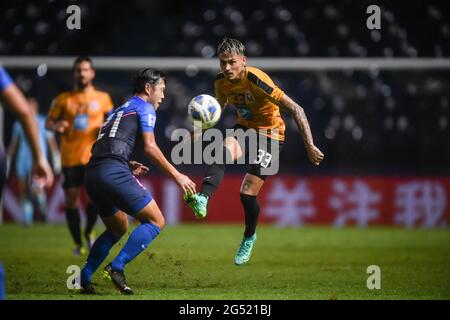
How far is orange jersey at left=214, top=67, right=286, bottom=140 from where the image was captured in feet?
27.8

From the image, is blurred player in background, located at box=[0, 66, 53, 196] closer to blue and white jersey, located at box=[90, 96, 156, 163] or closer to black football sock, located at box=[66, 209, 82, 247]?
blue and white jersey, located at box=[90, 96, 156, 163]

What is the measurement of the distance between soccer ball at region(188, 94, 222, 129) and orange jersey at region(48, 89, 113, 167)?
2.99 meters

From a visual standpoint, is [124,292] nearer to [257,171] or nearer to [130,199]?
[130,199]

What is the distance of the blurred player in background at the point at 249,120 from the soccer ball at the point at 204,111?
1.11ft

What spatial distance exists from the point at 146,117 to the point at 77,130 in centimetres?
417

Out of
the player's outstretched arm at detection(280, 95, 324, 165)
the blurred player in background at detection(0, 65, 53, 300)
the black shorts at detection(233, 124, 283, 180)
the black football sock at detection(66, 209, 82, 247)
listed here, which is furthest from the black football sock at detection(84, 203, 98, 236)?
the blurred player in background at detection(0, 65, 53, 300)

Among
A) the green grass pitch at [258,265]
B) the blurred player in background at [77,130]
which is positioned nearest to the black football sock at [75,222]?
the blurred player in background at [77,130]

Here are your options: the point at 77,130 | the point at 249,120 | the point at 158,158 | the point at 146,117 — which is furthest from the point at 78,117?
the point at 158,158

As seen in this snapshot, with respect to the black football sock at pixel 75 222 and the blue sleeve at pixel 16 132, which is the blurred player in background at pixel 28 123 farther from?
the blue sleeve at pixel 16 132

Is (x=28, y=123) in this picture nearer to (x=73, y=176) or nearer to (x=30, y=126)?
(x=30, y=126)

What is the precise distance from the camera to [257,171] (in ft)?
30.1

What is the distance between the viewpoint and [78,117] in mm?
11203
